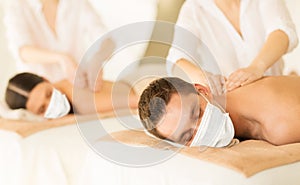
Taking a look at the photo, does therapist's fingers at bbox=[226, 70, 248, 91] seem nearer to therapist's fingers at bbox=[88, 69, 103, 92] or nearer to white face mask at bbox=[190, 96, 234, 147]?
white face mask at bbox=[190, 96, 234, 147]

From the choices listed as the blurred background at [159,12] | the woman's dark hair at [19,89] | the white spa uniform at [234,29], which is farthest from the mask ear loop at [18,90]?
the white spa uniform at [234,29]

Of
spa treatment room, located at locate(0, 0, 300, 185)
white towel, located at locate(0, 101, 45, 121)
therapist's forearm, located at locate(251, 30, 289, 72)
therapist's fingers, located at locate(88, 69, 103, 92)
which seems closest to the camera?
spa treatment room, located at locate(0, 0, 300, 185)

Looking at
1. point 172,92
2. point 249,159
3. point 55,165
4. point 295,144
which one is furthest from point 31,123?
point 295,144

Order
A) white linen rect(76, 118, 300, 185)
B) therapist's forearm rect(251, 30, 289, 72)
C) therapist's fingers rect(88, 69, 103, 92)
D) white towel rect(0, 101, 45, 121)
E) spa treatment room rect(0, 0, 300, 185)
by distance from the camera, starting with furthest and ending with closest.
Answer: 1. therapist's forearm rect(251, 30, 289, 72)
2. therapist's fingers rect(88, 69, 103, 92)
3. white towel rect(0, 101, 45, 121)
4. spa treatment room rect(0, 0, 300, 185)
5. white linen rect(76, 118, 300, 185)

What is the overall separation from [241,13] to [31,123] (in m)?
0.83

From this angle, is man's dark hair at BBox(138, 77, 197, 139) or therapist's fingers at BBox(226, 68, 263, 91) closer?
man's dark hair at BBox(138, 77, 197, 139)

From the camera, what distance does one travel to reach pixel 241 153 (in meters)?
1.28

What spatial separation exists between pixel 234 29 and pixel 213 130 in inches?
20.2

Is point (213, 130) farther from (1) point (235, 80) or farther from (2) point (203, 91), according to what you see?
(1) point (235, 80)

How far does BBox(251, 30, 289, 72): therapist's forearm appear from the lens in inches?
67.9

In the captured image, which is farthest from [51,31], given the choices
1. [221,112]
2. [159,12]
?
[221,112]

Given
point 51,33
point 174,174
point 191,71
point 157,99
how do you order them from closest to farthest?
1. point 174,174
2. point 157,99
3. point 51,33
4. point 191,71

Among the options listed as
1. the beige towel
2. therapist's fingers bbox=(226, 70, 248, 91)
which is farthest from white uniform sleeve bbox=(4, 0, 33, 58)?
therapist's fingers bbox=(226, 70, 248, 91)

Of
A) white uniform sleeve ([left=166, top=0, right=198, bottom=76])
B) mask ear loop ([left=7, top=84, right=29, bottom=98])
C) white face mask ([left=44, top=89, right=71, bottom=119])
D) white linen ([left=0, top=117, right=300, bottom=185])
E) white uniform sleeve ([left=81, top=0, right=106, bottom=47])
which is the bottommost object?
white linen ([left=0, top=117, right=300, bottom=185])
